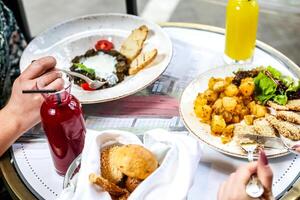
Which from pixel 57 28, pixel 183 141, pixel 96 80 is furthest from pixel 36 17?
pixel 183 141

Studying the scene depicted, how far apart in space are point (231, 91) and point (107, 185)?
15.9 inches

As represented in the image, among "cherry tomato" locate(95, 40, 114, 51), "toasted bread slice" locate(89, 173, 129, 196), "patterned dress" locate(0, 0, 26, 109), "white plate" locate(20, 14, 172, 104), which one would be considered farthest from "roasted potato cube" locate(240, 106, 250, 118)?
"patterned dress" locate(0, 0, 26, 109)

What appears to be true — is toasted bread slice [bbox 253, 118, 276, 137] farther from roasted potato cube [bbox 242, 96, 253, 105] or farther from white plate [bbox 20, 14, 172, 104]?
white plate [bbox 20, 14, 172, 104]

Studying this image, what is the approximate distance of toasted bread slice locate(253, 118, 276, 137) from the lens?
3.09ft

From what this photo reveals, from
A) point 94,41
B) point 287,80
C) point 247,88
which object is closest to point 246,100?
point 247,88

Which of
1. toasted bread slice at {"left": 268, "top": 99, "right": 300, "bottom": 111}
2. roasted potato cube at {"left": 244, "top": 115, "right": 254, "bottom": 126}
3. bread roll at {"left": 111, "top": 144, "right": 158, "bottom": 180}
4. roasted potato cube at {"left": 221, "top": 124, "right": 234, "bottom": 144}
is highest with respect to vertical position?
bread roll at {"left": 111, "top": 144, "right": 158, "bottom": 180}

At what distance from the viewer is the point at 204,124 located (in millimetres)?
1012

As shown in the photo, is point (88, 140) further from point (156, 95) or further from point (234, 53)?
point (234, 53)

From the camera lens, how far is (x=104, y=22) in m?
1.36

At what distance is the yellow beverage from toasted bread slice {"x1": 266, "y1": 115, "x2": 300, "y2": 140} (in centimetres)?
29

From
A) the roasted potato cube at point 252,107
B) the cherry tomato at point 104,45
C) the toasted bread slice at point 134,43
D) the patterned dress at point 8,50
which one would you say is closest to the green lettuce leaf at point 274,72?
the roasted potato cube at point 252,107

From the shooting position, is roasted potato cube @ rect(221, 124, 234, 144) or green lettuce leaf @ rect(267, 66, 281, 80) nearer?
roasted potato cube @ rect(221, 124, 234, 144)

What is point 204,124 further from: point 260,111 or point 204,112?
point 260,111

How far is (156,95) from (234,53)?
25cm
